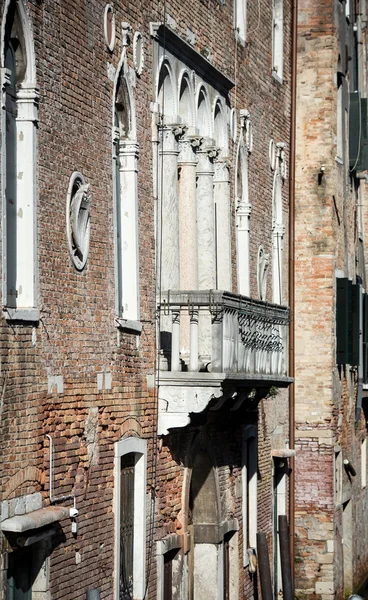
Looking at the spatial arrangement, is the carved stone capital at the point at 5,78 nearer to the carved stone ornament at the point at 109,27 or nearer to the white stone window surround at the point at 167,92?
the carved stone ornament at the point at 109,27

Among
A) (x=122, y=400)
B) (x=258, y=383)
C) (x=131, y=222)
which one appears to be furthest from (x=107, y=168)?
(x=258, y=383)

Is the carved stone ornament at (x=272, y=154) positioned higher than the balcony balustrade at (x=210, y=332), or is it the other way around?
the carved stone ornament at (x=272, y=154)

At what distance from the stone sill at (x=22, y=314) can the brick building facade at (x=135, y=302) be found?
4cm

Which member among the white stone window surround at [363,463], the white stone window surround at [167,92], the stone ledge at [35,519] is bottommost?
the white stone window surround at [363,463]

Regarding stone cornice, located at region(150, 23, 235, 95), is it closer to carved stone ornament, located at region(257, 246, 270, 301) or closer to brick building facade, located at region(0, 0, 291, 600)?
brick building facade, located at region(0, 0, 291, 600)

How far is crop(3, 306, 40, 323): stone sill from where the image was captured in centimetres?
1087

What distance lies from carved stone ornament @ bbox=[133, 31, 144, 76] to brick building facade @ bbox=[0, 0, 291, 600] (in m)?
0.04

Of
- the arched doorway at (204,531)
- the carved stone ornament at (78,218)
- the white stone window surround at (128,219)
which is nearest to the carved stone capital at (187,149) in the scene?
the white stone window surround at (128,219)

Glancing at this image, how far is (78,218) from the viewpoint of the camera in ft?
41.5

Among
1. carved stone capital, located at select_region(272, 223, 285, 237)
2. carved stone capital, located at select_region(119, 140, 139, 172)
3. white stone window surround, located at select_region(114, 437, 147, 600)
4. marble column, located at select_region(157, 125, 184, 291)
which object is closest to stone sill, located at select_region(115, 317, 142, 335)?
marble column, located at select_region(157, 125, 184, 291)

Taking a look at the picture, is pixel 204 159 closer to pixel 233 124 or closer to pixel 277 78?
pixel 233 124

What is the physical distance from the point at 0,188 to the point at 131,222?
353 centimetres

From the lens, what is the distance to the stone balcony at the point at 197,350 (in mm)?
14586

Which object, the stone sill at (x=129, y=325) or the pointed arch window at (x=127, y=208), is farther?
the pointed arch window at (x=127, y=208)
